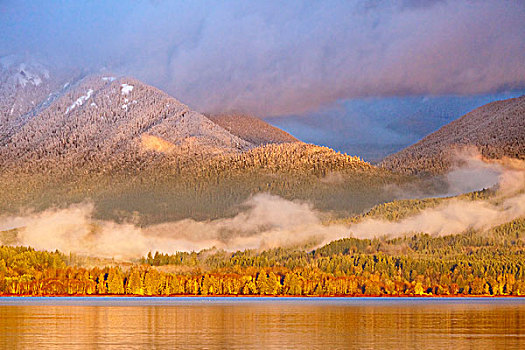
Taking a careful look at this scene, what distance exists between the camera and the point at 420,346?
101 m

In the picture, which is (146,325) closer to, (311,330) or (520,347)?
(311,330)

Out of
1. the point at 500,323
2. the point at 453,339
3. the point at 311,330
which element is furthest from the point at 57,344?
the point at 500,323

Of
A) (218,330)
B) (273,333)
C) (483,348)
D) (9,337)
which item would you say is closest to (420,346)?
(483,348)

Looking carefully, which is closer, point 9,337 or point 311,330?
point 9,337

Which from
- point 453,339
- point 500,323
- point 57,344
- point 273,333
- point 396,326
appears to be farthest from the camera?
point 500,323

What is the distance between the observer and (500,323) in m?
151

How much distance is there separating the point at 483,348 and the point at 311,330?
35.7 metres

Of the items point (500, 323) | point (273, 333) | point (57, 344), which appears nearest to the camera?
point (57, 344)

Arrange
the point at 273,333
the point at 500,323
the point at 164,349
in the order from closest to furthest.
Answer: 1. the point at 164,349
2. the point at 273,333
3. the point at 500,323

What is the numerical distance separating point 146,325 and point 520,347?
67988mm

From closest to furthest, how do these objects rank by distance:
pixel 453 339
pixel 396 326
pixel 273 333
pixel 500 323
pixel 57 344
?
pixel 57 344 < pixel 453 339 < pixel 273 333 < pixel 396 326 < pixel 500 323

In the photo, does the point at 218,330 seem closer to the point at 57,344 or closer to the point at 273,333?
the point at 273,333

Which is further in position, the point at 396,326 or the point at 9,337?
the point at 396,326

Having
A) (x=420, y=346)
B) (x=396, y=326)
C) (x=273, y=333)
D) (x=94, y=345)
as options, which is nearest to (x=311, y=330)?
(x=273, y=333)
